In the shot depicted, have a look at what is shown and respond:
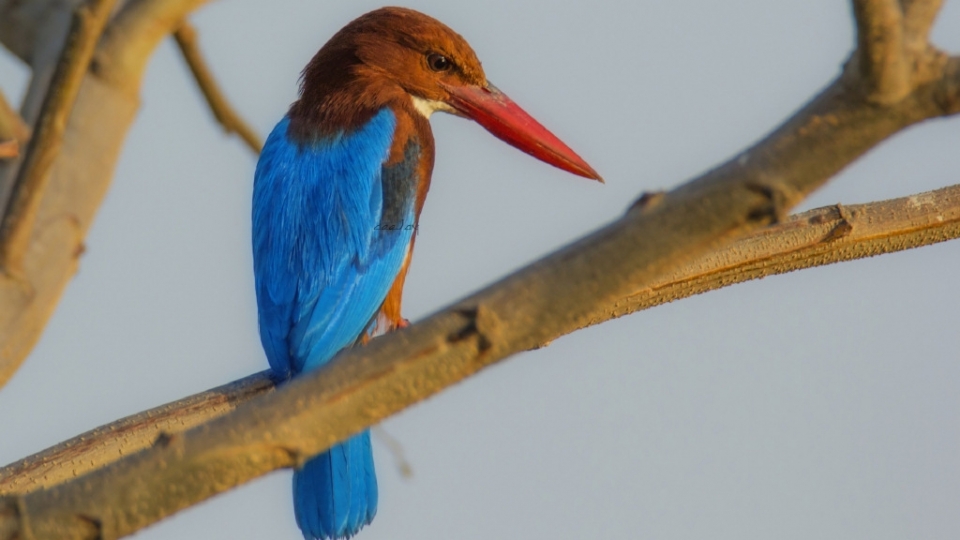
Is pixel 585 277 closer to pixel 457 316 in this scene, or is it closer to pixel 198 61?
pixel 457 316

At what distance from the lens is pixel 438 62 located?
4.29m

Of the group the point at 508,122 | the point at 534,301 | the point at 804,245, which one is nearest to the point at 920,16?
the point at 534,301

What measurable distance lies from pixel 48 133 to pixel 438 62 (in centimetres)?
321

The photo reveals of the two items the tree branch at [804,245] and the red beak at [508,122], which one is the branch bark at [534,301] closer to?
the tree branch at [804,245]

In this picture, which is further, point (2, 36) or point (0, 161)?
point (2, 36)

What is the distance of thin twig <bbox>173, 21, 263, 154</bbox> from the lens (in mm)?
1960

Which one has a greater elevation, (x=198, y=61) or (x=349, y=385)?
(x=198, y=61)

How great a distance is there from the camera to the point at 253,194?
398cm

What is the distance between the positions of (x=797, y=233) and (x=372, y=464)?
4.77ft

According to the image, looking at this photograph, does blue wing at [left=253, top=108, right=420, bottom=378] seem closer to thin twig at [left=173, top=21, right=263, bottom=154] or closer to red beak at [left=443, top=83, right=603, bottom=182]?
red beak at [left=443, top=83, right=603, bottom=182]

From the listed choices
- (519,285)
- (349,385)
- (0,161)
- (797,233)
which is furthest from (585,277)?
(797,233)

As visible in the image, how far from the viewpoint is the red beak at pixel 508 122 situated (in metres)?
4.29

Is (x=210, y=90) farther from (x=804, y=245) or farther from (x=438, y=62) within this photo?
(x=438, y=62)

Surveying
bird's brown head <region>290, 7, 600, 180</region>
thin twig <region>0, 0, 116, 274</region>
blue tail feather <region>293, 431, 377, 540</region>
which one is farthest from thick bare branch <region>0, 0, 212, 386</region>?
bird's brown head <region>290, 7, 600, 180</region>
